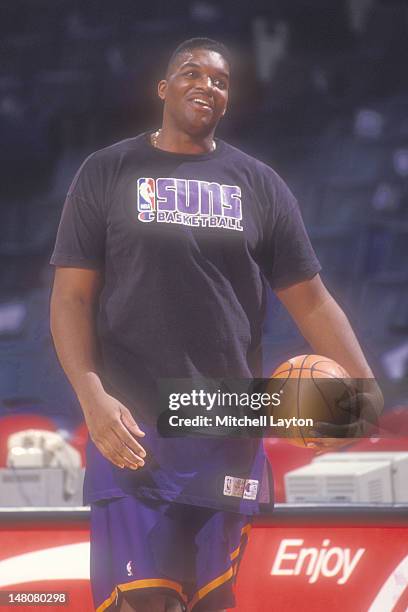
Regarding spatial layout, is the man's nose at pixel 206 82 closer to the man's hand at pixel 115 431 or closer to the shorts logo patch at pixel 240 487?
the man's hand at pixel 115 431

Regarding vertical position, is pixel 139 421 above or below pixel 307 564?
above

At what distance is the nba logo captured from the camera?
6.62 ft

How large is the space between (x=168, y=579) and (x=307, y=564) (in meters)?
1.00

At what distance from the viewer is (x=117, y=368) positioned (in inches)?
77.6

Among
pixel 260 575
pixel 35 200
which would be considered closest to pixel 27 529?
pixel 260 575

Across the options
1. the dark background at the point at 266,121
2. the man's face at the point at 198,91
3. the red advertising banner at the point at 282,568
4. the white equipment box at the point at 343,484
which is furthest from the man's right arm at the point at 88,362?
the dark background at the point at 266,121

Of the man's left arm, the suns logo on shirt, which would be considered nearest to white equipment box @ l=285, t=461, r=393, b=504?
the man's left arm

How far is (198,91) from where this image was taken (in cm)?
212

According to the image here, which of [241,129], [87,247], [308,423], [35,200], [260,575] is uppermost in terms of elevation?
[241,129]

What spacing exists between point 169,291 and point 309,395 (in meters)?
0.38

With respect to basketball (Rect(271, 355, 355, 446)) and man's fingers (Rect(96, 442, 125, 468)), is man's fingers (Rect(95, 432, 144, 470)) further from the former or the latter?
basketball (Rect(271, 355, 355, 446))

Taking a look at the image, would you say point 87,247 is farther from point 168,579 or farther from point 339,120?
point 339,120

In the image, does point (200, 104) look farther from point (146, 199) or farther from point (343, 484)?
point (343, 484)

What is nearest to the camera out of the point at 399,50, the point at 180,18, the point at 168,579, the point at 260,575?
the point at 168,579
